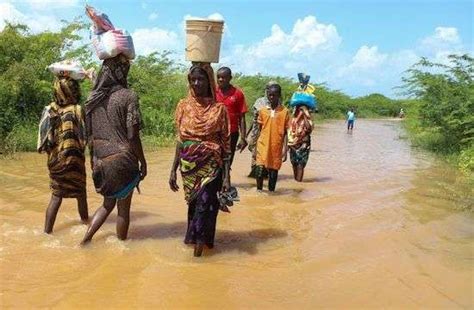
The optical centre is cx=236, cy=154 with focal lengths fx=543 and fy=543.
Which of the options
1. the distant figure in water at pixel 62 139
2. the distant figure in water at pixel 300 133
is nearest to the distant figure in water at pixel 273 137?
the distant figure in water at pixel 300 133

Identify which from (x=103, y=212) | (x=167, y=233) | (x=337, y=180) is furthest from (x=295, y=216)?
(x=337, y=180)

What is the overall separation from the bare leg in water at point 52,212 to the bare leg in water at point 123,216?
65 centimetres

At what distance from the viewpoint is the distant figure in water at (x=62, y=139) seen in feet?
16.7

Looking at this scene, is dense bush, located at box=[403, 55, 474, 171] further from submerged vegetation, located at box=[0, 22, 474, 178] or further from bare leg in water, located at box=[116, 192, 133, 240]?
bare leg in water, located at box=[116, 192, 133, 240]

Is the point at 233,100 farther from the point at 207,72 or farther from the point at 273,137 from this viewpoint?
the point at 207,72

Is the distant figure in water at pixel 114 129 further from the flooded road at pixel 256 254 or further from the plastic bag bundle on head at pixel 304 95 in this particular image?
the plastic bag bundle on head at pixel 304 95

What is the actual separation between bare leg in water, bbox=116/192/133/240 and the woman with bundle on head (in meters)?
0.56

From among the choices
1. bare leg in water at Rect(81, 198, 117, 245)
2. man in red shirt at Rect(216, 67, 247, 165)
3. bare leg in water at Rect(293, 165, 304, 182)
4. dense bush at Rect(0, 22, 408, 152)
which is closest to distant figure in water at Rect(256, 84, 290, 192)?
man in red shirt at Rect(216, 67, 247, 165)

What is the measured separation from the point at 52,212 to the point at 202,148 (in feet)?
5.33

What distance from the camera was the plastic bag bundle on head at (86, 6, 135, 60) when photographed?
15.0 ft

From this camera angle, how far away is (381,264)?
4715mm

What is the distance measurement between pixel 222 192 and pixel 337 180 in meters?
5.09

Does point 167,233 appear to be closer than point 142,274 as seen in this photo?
No

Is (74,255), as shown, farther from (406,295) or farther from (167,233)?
(406,295)
